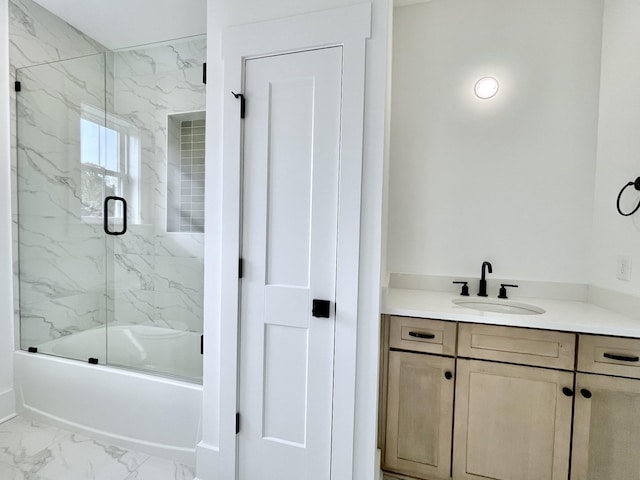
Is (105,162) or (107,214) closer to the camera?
(107,214)

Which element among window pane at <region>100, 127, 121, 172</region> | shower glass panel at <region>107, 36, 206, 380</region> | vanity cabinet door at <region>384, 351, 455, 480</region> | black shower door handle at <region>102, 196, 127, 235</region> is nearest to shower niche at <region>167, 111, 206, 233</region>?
shower glass panel at <region>107, 36, 206, 380</region>

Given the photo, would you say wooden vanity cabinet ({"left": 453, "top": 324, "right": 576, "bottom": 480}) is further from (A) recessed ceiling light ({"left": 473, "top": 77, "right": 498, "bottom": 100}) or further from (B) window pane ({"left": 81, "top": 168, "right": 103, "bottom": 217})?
(B) window pane ({"left": 81, "top": 168, "right": 103, "bottom": 217})

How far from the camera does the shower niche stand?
239 cm

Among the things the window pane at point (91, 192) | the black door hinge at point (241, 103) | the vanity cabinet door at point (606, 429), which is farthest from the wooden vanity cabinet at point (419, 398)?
the window pane at point (91, 192)

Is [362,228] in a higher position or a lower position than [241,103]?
lower

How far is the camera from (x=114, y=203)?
2.57 meters

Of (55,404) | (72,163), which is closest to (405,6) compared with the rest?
(72,163)

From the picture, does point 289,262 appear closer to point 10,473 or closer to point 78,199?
point 10,473

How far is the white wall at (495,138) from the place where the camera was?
1969 mm

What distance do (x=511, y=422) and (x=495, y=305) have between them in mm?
666

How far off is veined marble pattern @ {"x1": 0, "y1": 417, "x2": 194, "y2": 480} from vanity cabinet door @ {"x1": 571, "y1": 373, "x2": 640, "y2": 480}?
1997 millimetres

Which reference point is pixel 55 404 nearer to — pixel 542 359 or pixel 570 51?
pixel 542 359

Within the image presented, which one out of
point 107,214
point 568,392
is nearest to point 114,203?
point 107,214

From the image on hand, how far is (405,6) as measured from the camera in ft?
7.29
